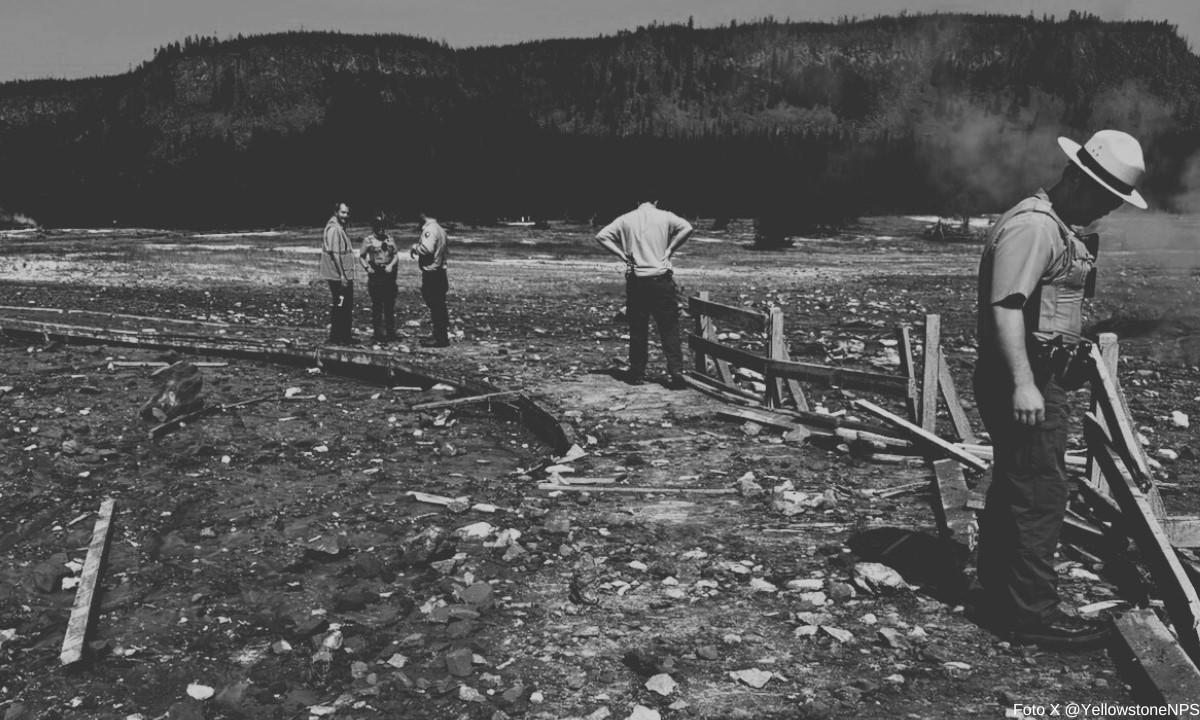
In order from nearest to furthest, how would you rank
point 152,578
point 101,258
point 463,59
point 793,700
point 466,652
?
point 793,700, point 466,652, point 152,578, point 101,258, point 463,59

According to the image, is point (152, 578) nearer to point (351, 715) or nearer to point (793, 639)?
point (351, 715)

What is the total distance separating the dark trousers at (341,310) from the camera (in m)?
11.3

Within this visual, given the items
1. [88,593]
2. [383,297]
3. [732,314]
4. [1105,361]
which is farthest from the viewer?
[383,297]

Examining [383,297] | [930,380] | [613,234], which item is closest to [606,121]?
[383,297]

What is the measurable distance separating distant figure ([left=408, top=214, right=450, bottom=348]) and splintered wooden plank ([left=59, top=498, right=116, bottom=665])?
611cm

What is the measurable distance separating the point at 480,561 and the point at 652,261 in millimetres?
4258

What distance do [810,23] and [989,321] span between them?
522ft

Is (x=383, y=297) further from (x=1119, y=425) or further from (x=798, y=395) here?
(x=1119, y=425)

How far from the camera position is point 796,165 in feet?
241

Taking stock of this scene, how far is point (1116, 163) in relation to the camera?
318 cm

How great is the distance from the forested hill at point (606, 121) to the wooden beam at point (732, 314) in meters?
1.37

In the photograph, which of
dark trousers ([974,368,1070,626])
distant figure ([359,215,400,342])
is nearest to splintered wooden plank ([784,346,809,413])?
dark trousers ([974,368,1070,626])

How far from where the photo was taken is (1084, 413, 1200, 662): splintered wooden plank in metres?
3.24

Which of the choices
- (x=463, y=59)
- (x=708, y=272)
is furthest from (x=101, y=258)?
(x=463, y=59)
